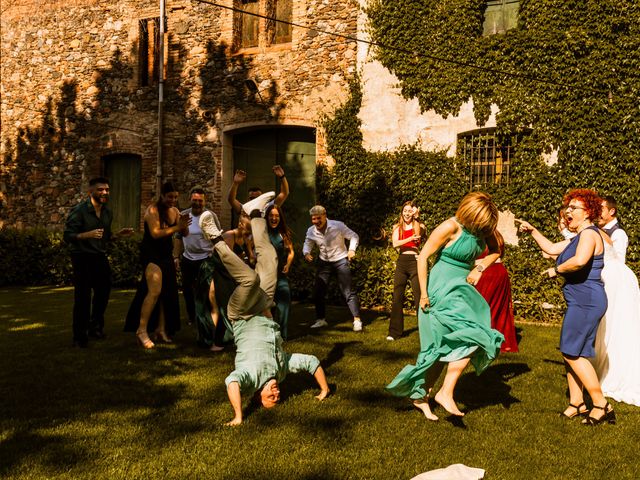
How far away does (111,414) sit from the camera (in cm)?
454

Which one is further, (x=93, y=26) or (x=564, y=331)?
(x=93, y=26)

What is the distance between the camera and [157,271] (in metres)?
6.89

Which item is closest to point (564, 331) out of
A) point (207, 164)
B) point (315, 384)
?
point (315, 384)

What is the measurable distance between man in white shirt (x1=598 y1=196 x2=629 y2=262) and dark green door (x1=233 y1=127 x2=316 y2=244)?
8282 millimetres

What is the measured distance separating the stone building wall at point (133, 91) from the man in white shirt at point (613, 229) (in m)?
7.87

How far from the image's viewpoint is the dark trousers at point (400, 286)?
7.88 m

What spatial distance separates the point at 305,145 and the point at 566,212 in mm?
9964

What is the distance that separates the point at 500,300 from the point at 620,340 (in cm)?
197

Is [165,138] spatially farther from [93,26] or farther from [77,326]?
[77,326]

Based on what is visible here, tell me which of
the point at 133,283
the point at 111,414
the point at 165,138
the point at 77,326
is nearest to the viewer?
the point at 111,414

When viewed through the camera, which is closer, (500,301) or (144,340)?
(144,340)

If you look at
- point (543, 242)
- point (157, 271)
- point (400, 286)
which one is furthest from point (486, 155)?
point (157, 271)

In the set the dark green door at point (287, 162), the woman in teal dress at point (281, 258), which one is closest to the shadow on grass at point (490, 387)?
the woman in teal dress at point (281, 258)

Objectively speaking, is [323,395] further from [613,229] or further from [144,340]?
[613,229]
